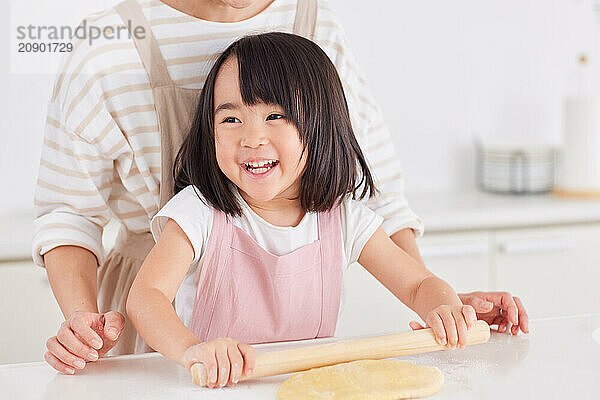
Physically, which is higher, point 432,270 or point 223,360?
point 223,360

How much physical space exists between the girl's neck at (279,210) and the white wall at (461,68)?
3.65ft

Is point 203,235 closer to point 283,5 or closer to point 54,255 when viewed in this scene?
point 54,255

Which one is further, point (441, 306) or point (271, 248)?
point (271, 248)

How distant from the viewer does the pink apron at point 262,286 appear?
3.05ft

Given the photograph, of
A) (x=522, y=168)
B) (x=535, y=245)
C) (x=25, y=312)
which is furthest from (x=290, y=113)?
(x=522, y=168)

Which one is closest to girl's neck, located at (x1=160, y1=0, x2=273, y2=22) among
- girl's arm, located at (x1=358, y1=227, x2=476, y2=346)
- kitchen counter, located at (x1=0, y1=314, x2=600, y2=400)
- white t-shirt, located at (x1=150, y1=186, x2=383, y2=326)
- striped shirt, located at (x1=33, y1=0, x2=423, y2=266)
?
striped shirt, located at (x1=33, y1=0, x2=423, y2=266)

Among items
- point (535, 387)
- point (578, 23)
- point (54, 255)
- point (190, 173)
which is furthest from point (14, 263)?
point (578, 23)

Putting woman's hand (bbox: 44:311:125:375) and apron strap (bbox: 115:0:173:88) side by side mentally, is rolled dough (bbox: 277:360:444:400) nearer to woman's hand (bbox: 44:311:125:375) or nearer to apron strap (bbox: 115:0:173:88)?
woman's hand (bbox: 44:311:125:375)

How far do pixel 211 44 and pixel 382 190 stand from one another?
319 millimetres

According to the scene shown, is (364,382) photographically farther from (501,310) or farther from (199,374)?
(501,310)

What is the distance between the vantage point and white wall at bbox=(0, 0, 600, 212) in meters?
2.06

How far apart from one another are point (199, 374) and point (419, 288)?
325 mm

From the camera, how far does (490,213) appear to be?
183 cm

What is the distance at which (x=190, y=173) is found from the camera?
38.1 inches
